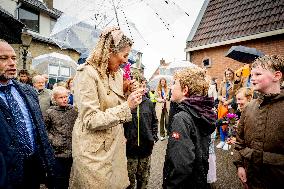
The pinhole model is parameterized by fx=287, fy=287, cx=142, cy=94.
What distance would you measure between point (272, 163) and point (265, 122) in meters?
0.38

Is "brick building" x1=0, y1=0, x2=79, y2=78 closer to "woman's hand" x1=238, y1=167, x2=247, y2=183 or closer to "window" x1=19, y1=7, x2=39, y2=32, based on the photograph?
"window" x1=19, y1=7, x2=39, y2=32

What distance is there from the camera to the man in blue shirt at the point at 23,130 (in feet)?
8.27

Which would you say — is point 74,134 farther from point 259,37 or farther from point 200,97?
point 259,37

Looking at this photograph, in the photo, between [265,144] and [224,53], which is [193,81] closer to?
[265,144]

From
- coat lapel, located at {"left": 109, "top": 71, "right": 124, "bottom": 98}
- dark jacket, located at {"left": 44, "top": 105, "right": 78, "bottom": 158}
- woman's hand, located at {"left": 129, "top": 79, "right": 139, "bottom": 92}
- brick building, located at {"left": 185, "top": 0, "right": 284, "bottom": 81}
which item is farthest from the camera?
brick building, located at {"left": 185, "top": 0, "right": 284, "bottom": 81}

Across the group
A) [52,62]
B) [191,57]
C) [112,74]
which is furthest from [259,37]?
[112,74]

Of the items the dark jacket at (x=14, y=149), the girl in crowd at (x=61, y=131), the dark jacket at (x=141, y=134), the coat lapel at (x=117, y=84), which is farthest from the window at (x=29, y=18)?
the coat lapel at (x=117, y=84)

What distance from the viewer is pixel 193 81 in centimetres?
286

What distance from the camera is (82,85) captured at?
7.73 ft

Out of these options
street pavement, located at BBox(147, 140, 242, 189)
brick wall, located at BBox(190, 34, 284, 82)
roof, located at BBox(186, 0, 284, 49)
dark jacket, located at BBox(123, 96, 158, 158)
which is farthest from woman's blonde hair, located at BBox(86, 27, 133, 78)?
brick wall, located at BBox(190, 34, 284, 82)

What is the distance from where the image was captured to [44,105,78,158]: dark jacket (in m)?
4.01

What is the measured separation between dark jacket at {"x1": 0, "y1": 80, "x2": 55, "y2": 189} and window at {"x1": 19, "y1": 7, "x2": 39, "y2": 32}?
20015 millimetres

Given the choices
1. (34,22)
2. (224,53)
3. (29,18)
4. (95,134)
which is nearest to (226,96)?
(224,53)

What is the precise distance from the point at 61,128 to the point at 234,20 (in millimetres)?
11749
